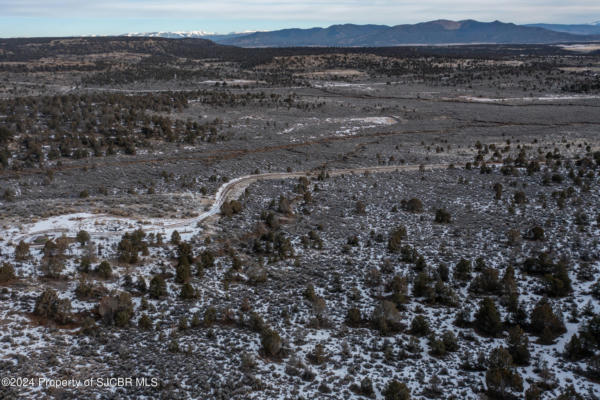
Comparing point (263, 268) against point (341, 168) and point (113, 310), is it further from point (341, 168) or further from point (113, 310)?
point (341, 168)

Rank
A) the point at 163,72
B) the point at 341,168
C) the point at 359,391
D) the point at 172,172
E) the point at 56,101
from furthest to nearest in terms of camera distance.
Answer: the point at 163,72 < the point at 56,101 < the point at 341,168 < the point at 172,172 < the point at 359,391

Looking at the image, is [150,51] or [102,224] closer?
[102,224]

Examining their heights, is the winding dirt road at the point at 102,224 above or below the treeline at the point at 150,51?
below

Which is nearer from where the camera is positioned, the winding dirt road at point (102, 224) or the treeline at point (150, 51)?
the winding dirt road at point (102, 224)

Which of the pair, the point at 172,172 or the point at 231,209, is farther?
the point at 172,172

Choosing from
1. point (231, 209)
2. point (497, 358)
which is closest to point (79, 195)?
point (231, 209)

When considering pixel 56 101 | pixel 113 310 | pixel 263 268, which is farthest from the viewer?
pixel 56 101

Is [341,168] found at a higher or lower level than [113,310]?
higher

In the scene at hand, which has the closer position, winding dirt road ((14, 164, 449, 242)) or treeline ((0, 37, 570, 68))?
winding dirt road ((14, 164, 449, 242))

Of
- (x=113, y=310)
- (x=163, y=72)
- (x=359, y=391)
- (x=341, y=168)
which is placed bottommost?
(x=359, y=391)

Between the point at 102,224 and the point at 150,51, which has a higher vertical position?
the point at 150,51

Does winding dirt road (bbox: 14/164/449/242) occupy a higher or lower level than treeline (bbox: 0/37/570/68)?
lower
